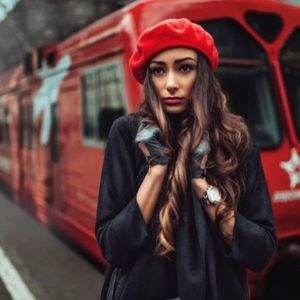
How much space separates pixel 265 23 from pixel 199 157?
11.0 feet

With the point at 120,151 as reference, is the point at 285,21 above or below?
above

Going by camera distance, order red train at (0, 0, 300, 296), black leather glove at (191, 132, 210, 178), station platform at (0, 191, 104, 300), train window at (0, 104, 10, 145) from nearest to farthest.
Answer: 1. black leather glove at (191, 132, 210, 178)
2. red train at (0, 0, 300, 296)
3. station platform at (0, 191, 104, 300)
4. train window at (0, 104, 10, 145)

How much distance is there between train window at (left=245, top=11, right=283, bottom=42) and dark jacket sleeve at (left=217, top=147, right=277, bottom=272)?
3.10m

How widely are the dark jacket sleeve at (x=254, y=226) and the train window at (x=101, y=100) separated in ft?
9.76

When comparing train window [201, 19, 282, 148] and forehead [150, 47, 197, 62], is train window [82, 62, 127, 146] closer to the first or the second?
train window [201, 19, 282, 148]

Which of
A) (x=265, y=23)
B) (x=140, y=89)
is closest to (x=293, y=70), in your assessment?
(x=265, y=23)

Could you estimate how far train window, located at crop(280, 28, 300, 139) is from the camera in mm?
4555

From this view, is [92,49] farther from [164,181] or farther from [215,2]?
[164,181]

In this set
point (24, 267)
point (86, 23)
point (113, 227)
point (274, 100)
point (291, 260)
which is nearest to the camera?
point (113, 227)

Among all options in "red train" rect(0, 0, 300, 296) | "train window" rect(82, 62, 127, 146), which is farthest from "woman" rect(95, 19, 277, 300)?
"train window" rect(82, 62, 127, 146)

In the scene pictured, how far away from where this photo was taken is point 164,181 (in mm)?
1557

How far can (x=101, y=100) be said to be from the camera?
5102 mm

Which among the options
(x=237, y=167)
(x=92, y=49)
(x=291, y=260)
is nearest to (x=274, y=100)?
(x=291, y=260)

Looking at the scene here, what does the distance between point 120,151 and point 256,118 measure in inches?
117
